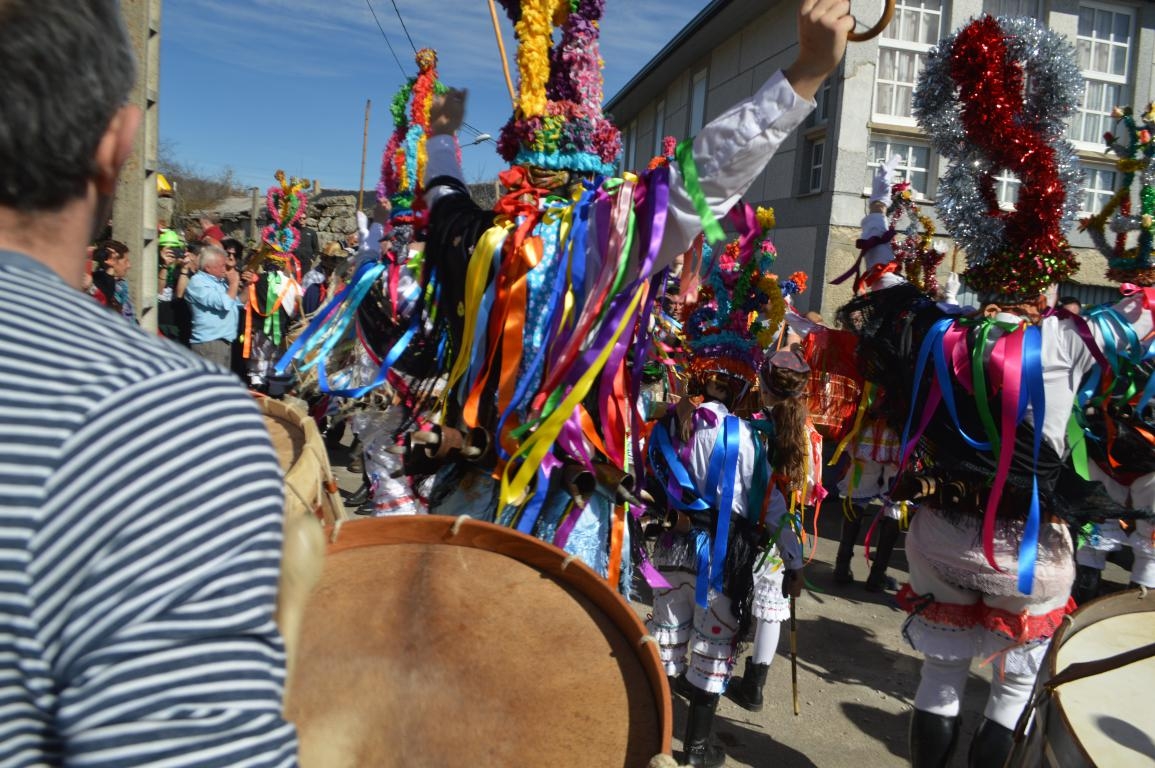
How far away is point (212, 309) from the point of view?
7125mm

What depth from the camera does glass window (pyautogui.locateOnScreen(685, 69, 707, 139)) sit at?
54.1 feet

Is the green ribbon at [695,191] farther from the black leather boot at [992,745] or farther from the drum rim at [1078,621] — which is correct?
the black leather boot at [992,745]

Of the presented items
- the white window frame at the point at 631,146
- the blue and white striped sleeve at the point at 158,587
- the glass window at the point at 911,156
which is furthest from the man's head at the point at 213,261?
the white window frame at the point at 631,146

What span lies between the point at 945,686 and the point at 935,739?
19 cm

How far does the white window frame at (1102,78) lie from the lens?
42.4 ft

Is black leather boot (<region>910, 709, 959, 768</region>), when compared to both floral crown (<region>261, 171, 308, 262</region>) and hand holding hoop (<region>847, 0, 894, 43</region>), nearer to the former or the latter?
hand holding hoop (<region>847, 0, 894, 43</region>)

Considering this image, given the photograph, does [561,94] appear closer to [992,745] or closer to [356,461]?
[992,745]

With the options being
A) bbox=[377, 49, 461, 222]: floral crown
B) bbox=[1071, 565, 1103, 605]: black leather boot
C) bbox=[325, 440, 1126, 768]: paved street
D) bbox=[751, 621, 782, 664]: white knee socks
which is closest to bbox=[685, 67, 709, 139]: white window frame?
bbox=[1071, 565, 1103, 605]: black leather boot

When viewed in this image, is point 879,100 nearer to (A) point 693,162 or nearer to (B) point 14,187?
(A) point 693,162

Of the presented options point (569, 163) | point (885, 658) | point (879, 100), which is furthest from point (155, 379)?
point (879, 100)

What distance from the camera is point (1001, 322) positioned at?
2873mm

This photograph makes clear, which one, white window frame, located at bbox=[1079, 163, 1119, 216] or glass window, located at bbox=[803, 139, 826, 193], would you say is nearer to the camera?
glass window, located at bbox=[803, 139, 826, 193]

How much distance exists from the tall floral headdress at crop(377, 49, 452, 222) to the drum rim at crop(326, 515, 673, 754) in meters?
2.34

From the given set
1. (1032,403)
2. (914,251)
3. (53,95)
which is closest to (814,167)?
(914,251)
